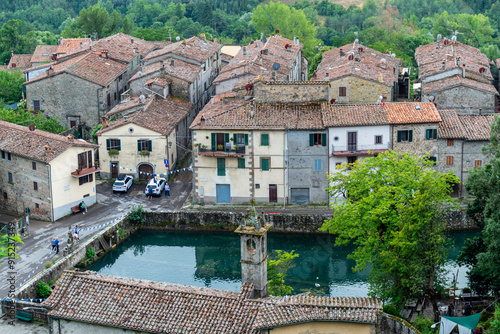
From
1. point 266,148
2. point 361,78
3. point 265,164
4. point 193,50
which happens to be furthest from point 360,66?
point 193,50

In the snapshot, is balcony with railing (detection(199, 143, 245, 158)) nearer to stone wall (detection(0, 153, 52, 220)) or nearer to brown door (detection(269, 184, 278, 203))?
brown door (detection(269, 184, 278, 203))

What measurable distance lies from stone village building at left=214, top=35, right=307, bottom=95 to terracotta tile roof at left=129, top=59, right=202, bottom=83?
3.14 m

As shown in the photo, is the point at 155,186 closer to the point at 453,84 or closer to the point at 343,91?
the point at 343,91

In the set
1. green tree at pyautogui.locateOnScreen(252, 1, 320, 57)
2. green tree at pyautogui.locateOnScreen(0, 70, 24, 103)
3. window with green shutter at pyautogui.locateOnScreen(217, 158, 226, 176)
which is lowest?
window with green shutter at pyautogui.locateOnScreen(217, 158, 226, 176)

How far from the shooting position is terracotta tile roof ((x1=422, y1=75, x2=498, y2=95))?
2987 inches

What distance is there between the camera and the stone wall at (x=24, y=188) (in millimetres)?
65875

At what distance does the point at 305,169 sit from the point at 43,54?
5154 cm

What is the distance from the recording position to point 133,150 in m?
73.8

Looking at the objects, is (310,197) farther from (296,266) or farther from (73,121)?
(73,121)

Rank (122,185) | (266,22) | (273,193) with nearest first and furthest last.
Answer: (273,193), (122,185), (266,22)

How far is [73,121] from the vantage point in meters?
83.3

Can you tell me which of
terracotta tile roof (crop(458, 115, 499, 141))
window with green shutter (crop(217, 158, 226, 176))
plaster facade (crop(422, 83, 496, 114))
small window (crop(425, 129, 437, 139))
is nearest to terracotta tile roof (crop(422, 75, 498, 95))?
plaster facade (crop(422, 83, 496, 114))

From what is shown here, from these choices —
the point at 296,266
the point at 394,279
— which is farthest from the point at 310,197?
the point at 394,279

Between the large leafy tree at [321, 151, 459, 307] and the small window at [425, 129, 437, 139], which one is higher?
the small window at [425, 129, 437, 139]
